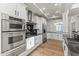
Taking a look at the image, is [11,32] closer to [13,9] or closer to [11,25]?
[11,25]

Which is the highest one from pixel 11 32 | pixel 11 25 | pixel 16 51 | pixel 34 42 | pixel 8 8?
pixel 8 8

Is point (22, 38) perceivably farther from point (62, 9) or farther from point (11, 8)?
point (62, 9)

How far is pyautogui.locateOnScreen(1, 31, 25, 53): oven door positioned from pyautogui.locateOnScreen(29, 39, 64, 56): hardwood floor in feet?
1.06

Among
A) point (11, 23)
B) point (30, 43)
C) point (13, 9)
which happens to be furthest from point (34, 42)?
point (13, 9)

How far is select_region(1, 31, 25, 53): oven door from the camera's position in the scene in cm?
119

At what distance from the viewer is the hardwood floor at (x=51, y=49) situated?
133 cm

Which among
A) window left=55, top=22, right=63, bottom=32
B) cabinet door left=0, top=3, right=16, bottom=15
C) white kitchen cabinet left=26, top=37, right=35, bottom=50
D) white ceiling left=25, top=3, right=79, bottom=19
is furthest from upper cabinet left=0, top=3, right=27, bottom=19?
window left=55, top=22, right=63, bottom=32

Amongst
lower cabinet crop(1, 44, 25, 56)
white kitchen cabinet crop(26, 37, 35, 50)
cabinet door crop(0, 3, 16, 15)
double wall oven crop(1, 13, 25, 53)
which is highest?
cabinet door crop(0, 3, 16, 15)

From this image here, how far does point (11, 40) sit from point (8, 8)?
1.60 feet

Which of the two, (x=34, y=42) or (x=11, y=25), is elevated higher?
(x=11, y=25)

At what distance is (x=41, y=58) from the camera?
122 cm

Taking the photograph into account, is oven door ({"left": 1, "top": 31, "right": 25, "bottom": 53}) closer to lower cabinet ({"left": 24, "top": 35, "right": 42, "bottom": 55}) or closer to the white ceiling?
lower cabinet ({"left": 24, "top": 35, "right": 42, "bottom": 55})

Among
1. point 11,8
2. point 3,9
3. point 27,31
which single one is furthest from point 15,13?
point 27,31

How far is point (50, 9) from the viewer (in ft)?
4.56
